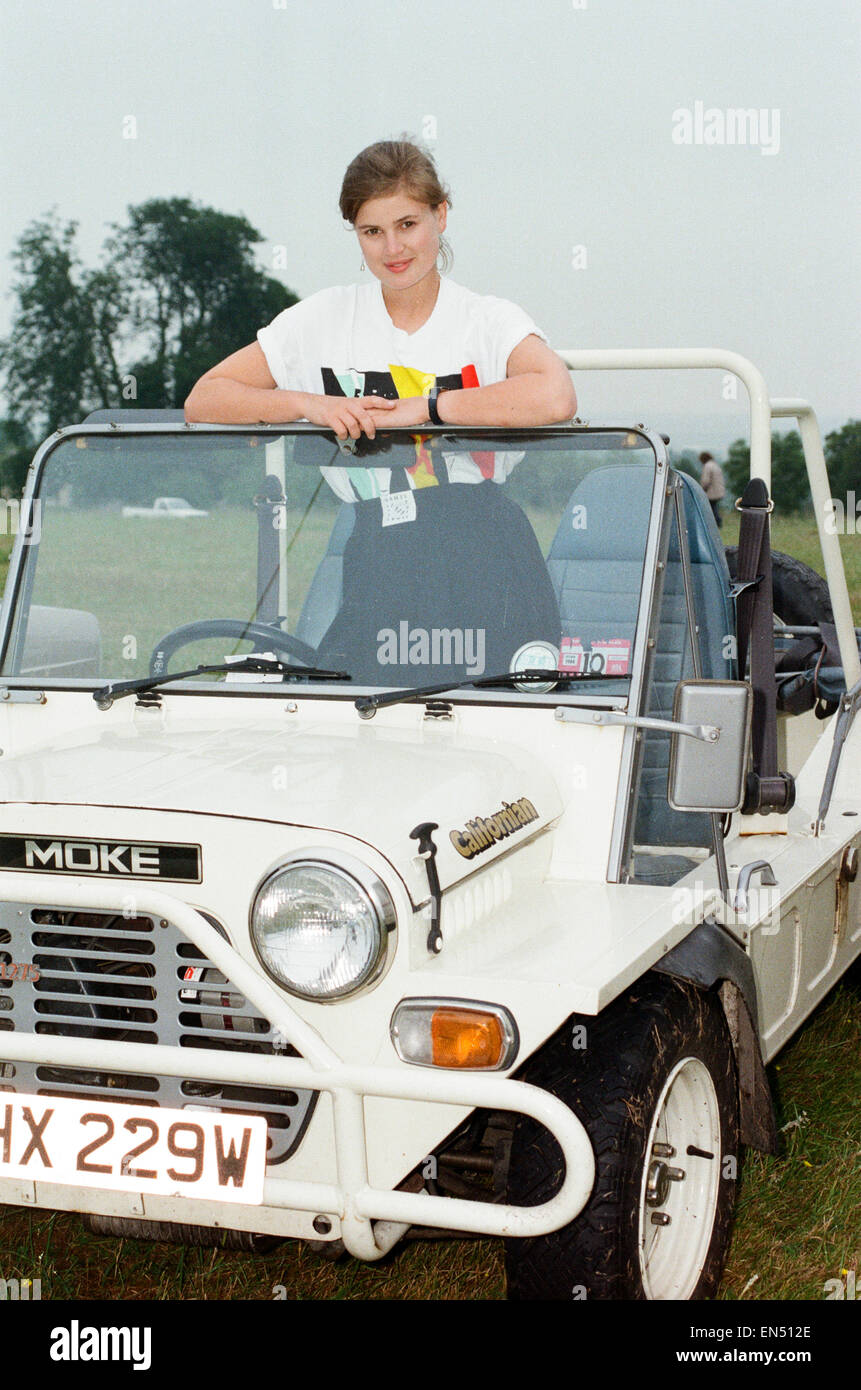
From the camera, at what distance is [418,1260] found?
144 inches

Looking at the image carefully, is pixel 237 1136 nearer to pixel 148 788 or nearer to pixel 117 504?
pixel 148 788

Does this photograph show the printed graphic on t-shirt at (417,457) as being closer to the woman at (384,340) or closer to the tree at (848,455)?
the woman at (384,340)

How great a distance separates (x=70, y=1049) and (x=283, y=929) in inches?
16.8

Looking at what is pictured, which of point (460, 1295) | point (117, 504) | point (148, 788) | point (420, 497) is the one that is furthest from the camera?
point (117, 504)

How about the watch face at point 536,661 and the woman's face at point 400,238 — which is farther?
the woman's face at point 400,238

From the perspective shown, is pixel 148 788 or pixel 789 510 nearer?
pixel 148 788

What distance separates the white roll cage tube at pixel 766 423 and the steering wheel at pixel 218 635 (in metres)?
1.13

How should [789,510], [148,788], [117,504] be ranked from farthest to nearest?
[789,510], [117,504], [148,788]

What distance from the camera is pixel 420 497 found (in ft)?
12.2

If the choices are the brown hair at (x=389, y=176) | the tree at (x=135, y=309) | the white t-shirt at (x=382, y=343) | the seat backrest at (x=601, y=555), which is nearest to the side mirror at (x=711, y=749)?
the seat backrest at (x=601, y=555)

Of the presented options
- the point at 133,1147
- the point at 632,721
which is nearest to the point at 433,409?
the point at 632,721

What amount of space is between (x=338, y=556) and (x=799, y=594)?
7.55 ft

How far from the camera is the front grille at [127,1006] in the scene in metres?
2.83
